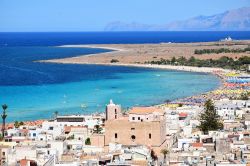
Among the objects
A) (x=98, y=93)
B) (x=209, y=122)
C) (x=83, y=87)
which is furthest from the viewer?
(x=83, y=87)

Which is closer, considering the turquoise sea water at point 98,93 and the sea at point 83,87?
the turquoise sea water at point 98,93

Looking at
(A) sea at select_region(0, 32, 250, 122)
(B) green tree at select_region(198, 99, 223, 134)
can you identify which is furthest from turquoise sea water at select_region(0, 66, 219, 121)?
(B) green tree at select_region(198, 99, 223, 134)

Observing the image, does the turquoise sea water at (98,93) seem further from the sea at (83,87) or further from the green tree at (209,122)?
the green tree at (209,122)

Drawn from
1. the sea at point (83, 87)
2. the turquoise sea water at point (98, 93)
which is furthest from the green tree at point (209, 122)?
the turquoise sea water at point (98, 93)

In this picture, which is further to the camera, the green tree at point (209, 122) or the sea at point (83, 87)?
the sea at point (83, 87)

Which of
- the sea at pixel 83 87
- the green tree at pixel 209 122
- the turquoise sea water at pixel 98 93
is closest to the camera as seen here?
the green tree at pixel 209 122

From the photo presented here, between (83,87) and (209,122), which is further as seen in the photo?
(83,87)

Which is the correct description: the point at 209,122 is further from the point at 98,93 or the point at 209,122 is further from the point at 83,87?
the point at 83,87

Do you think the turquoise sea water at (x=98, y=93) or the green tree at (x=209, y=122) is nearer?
the green tree at (x=209, y=122)

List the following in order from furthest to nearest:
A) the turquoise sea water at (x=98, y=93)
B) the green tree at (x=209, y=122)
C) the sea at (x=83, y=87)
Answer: the sea at (x=83, y=87) < the turquoise sea water at (x=98, y=93) < the green tree at (x=209, y=122)

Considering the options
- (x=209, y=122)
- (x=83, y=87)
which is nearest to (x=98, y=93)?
(x=83, y=87)

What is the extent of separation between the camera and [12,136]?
40562 millimetres

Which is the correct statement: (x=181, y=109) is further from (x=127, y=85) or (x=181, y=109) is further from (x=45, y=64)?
(x=45, y=64)

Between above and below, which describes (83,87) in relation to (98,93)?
above
